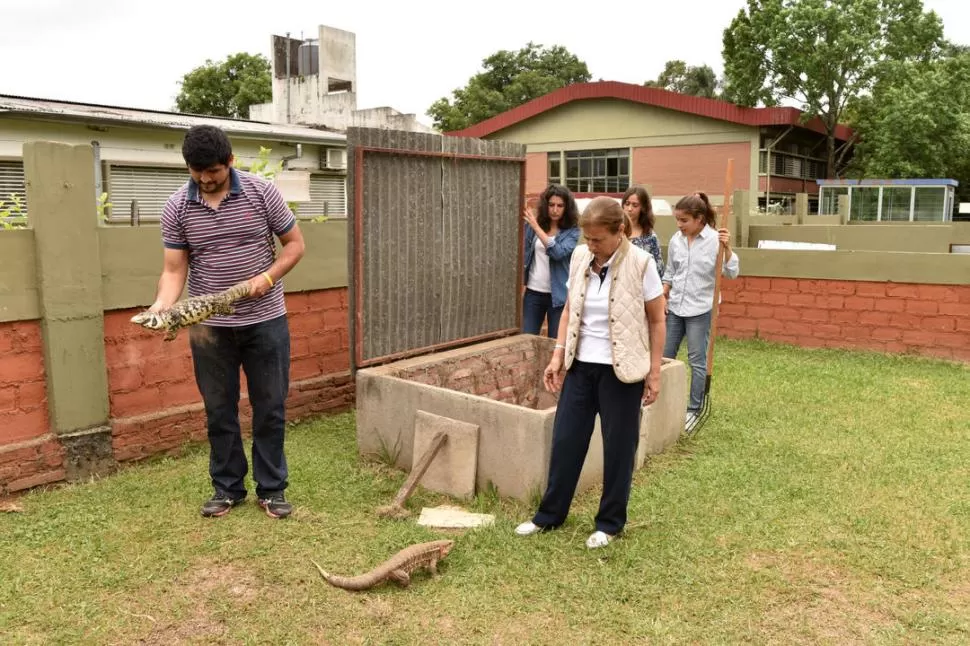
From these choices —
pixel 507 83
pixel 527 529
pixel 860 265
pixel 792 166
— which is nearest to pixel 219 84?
pixel 507 83

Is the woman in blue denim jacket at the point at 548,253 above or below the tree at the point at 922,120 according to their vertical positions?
below

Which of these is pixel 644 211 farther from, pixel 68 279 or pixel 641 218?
pixel 68 279

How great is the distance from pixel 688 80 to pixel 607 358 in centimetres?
5727

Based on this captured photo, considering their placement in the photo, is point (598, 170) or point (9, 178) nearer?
point (9, 178)

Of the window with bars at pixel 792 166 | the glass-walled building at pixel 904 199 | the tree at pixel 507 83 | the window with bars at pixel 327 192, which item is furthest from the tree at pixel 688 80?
the window with bars at pixel 327 192

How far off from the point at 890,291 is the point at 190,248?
24.9ft

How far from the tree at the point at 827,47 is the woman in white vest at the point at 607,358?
100 ft

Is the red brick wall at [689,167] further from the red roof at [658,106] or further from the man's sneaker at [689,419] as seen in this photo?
the man's sneaker at [689,419]

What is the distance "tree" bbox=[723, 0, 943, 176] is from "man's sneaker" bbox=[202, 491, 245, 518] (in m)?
31.3

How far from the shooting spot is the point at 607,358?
3904 millimetres

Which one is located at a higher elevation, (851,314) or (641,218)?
(641,218)

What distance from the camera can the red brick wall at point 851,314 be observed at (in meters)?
8.66

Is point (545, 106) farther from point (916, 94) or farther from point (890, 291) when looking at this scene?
point (890, 291)

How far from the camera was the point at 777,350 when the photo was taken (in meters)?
9.48
